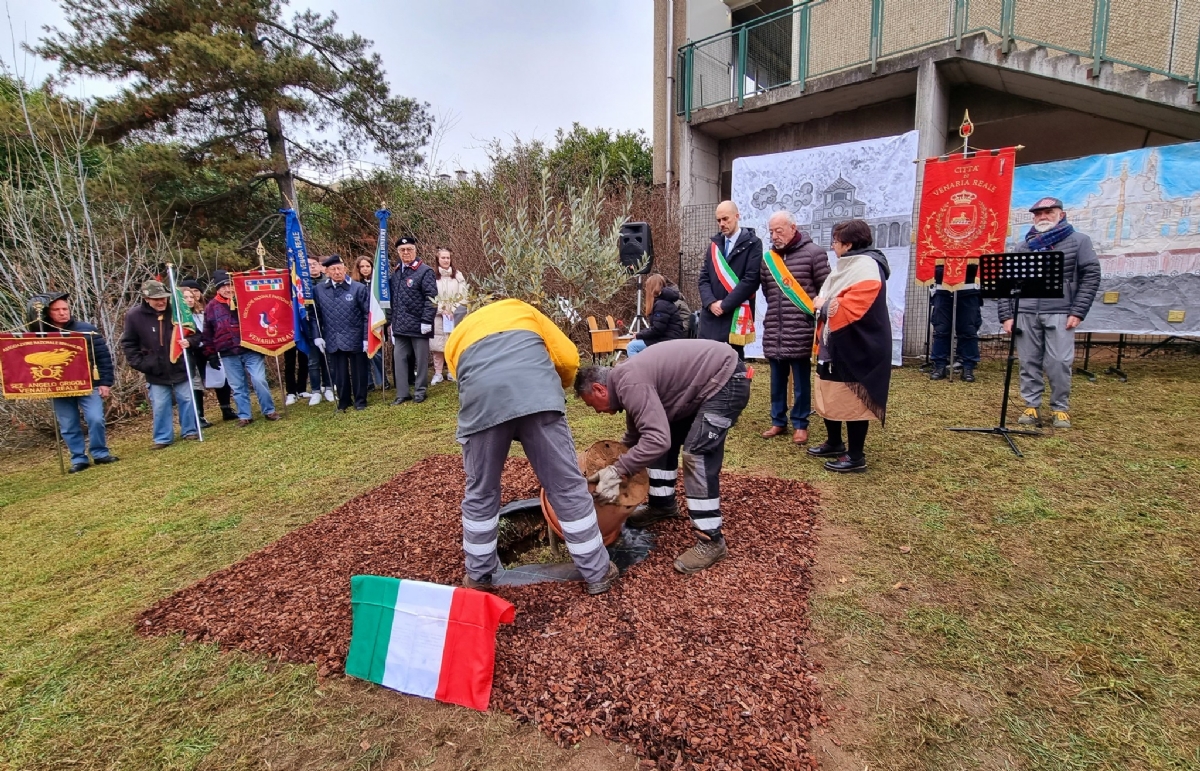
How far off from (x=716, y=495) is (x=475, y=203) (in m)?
10.6

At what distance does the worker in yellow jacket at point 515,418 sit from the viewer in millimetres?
2521

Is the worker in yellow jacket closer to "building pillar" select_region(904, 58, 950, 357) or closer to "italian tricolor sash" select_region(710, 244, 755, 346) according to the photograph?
"italian tricolor sash" select_region(710, 244, 755, 346)

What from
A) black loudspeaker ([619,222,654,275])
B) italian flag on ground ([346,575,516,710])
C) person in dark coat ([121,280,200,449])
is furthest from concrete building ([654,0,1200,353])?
person in dark coat ([121,280,200,449])

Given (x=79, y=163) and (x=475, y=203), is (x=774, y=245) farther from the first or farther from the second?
(x=79, y=163)

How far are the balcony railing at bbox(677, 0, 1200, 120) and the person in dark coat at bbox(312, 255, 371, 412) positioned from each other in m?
8.75

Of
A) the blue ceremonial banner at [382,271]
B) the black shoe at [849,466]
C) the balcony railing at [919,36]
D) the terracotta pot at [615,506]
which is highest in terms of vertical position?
the balcony railing at [919,36]

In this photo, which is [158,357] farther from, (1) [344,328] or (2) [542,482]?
(2) [542,482]

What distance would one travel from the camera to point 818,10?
36.7ft

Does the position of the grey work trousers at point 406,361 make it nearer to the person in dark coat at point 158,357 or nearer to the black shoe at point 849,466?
the person in dark coat at point 158,357

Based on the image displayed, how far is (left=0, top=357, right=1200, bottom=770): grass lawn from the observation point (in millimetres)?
2010

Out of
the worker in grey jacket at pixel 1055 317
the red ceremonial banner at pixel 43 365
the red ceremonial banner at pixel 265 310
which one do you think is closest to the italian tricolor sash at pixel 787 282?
the worker in grey jacket at pixel 1055 317

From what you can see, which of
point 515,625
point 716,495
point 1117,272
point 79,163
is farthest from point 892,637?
point 79,163

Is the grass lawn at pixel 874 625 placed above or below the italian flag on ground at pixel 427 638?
below

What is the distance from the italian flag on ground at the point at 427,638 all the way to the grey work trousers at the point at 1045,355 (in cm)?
518
